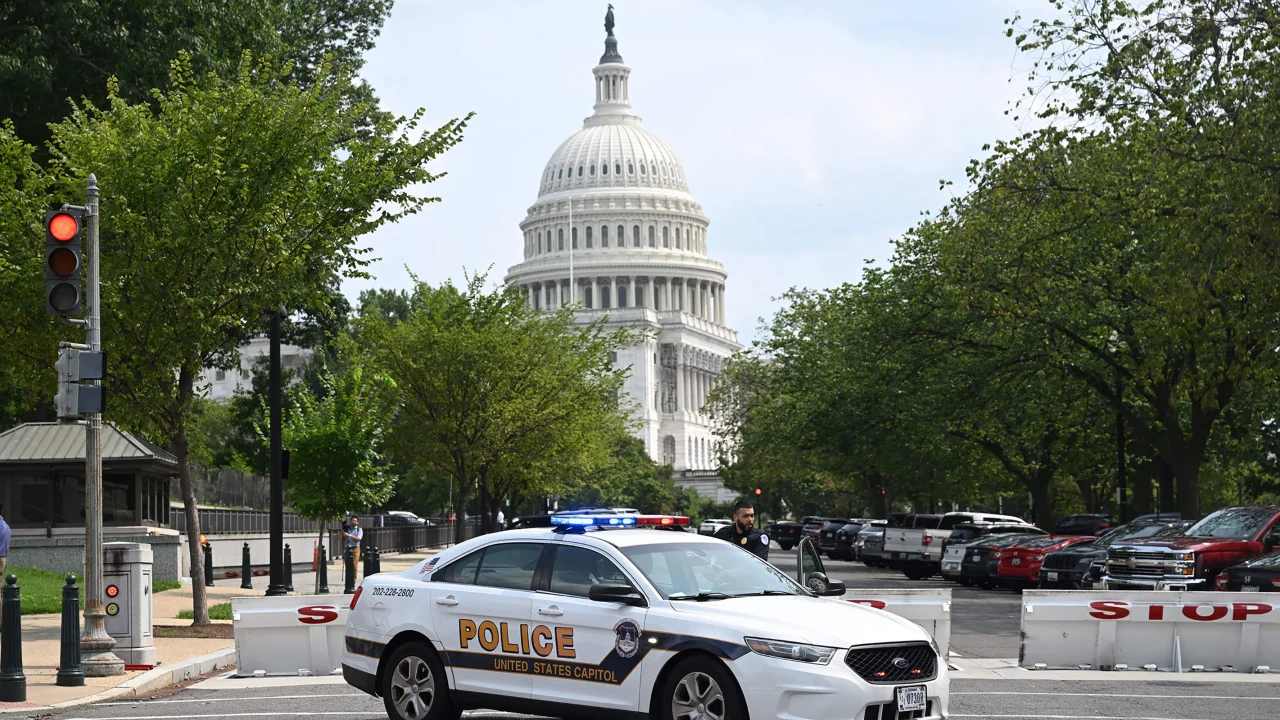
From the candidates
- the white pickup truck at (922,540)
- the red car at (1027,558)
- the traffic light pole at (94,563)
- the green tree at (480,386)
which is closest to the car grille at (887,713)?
the traffic light pole at (94,563)

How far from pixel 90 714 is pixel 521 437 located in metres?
39.0

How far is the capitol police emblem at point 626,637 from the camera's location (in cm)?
1107

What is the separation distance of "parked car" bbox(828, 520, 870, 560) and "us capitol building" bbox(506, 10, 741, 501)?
12210 centimetres

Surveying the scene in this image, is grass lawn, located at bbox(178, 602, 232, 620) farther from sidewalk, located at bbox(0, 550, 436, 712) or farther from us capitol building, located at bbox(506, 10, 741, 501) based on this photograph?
us capitol building, located at bbox(506, 10, 741, 501)

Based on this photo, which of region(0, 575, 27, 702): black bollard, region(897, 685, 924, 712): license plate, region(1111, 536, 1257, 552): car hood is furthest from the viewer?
region(1111, 536, 1257, 552): car hood

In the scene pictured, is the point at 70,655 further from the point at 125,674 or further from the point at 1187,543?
the point at 1187,543

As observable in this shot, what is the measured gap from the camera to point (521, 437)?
5322 centimetres

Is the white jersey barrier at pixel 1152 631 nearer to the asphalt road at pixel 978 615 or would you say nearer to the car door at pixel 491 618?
the asphalt road at pixel 978 615

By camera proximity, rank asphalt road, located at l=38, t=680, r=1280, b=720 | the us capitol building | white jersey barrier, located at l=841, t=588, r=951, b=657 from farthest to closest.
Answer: the us capitol building < white jersey barrier, located at l=841, t=588, r=951, b=657 < asphalt road, located at l=38, t=680, r=1280, b=720

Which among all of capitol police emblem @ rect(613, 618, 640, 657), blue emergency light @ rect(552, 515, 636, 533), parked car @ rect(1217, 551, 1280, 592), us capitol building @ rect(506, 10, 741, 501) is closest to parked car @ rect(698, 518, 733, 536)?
blue emergency light @ rect(552, 515, 636, 533)

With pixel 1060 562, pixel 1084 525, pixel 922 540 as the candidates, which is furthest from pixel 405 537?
pixel 1060 562

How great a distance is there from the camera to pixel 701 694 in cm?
1070

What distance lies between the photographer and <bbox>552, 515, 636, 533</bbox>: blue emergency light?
1206cm

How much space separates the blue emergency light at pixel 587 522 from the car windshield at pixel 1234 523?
53.2 ft
